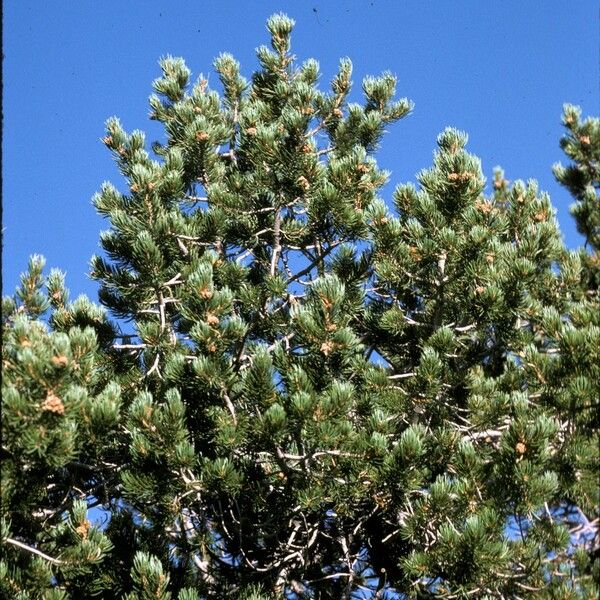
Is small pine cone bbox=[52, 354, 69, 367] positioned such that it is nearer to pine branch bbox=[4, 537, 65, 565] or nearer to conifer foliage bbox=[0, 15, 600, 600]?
conifer foliage bbox=[0, 15, 600, 600]

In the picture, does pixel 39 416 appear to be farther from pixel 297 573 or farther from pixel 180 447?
pixel 297 573

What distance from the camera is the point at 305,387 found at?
389cm

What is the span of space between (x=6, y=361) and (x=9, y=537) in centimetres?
83

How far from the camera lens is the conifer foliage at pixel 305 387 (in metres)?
3.78

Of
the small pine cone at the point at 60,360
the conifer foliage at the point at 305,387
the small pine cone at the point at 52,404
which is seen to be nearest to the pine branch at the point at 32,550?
the conifer foliage at the point at 305,387

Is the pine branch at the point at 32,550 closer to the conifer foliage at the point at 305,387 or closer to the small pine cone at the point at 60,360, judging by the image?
the conifer foliage at the point at 305,387

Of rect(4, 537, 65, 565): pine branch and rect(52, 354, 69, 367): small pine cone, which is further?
rect(4, 537, 65, 565): pine branch

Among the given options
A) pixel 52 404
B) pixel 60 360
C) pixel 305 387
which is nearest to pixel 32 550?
pixel 52 404

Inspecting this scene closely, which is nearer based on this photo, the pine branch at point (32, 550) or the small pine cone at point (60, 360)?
the small pine cone at point (60, 360)

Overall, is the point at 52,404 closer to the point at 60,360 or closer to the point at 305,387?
the point at 60,360

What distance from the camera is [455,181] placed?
15.2 ft

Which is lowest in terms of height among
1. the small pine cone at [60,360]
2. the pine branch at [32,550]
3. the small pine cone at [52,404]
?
the pine branch at [32,550]

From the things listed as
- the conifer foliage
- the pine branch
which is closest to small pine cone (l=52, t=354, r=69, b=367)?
the conifer foliage

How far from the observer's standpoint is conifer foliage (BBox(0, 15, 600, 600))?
12.4ft
